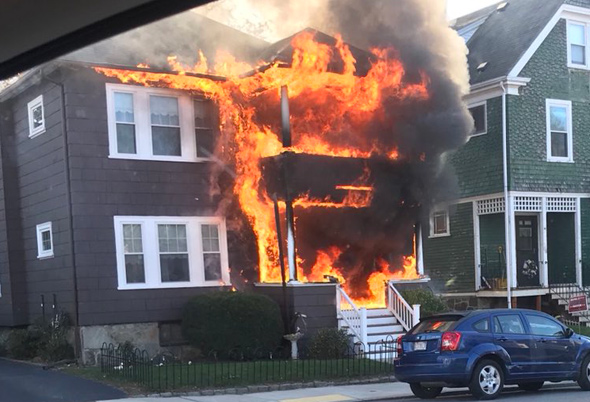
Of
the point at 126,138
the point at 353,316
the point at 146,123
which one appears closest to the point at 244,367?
the point at 353,316

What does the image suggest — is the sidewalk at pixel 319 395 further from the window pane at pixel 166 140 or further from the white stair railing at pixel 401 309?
the window pane at pixel 166 140

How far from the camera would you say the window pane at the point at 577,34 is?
2239 centimetres

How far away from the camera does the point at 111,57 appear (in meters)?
15.2

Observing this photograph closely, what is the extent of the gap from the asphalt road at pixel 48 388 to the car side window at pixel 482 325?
5710mm

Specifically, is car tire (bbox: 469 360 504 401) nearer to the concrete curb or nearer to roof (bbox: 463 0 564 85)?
the concrete curb

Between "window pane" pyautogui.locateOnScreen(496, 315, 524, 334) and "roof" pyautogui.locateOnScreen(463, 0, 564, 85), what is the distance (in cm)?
1134

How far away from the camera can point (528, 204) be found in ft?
70.4

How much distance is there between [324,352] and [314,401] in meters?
3.94

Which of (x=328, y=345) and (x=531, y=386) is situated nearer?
(x=531, y=386)

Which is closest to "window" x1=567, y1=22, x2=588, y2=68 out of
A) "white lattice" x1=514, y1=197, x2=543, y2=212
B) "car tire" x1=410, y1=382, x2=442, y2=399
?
"white lattice" x1=514, y1=197, x2=543, y2=212

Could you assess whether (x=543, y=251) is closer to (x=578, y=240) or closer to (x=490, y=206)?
(x=578, y=240)

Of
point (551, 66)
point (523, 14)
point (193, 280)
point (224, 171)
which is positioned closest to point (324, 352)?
point (193, 280)

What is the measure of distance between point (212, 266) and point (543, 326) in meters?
7.70

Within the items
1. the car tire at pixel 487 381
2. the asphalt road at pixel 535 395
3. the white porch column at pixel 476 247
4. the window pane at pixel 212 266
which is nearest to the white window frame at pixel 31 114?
the window pane at pixel 212 266
